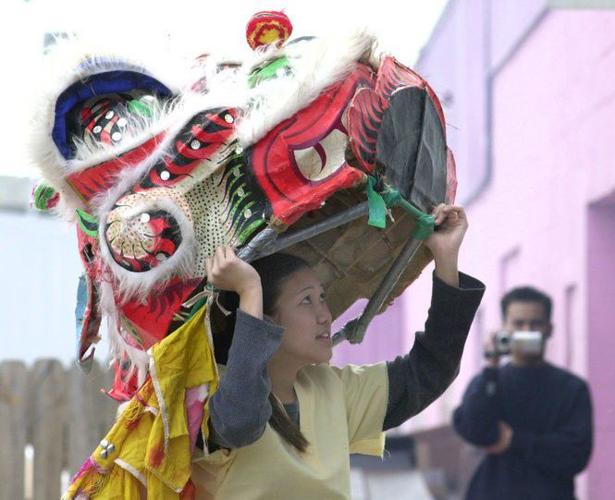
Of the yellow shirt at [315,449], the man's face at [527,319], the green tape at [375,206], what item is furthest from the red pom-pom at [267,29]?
the man's face at [527,319]

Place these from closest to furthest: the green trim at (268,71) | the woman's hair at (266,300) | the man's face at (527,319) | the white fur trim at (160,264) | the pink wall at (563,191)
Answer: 1. the white fur trim at (160,264)
2. the green trim at (268,71)
3. the woman's hair at (266,300)
4. the man's face at (527,319)
5. the pink wall at (563,191)

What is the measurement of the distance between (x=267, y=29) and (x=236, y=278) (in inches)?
23.1

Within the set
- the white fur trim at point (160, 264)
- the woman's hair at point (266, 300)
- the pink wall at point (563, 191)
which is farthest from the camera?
the pink wall at point (563, 191)

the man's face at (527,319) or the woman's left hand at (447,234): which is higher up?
the woman's left hand at (447,234)

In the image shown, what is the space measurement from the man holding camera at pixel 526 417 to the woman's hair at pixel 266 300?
226 centimetres

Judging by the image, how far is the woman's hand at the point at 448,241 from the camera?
111 inches

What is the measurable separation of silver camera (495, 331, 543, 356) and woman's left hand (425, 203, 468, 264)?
2.25 m

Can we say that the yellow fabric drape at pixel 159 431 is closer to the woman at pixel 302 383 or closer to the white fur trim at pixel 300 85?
the woman at pixel 302 383

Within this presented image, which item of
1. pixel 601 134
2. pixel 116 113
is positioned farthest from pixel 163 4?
pixel 601 134

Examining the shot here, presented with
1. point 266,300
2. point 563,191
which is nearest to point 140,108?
point 266,300

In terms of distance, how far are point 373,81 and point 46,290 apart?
22.9ft

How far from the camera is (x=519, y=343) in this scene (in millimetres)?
5023

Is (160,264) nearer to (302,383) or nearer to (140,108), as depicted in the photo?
(140,108)

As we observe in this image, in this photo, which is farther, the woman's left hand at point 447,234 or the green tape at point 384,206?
the woman's left hand at point 447,234
